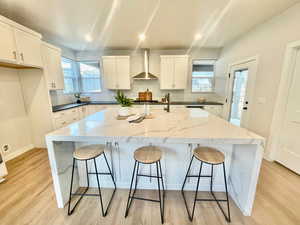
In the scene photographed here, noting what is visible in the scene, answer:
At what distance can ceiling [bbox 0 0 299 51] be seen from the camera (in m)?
1.96

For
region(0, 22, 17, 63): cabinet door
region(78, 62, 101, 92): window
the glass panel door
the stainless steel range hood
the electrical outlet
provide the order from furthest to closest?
1. region(78, 62, 101, 92): window
2. the stainless steel range hood
3. the glass panel door
4. the electrical outlet
5. region(0, 22, 17, 63): cabinet door

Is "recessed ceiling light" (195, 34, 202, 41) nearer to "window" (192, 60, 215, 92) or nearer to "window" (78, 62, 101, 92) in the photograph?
"window" (192, 60, 215, 92)

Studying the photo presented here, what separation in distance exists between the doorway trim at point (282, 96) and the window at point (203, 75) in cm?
237

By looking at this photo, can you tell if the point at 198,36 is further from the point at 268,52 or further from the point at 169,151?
the point at 169,151

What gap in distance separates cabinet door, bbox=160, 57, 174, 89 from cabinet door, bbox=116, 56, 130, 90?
3.61ft

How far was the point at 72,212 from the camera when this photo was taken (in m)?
1.42

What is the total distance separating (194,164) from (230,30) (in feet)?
10.2

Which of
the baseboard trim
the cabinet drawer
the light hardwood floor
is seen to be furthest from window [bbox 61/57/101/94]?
the light hardwood floor

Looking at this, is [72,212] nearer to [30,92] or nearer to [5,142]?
[5,142]

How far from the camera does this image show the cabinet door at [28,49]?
7.07 feet

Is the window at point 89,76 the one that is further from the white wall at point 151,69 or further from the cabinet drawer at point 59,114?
the cabinet drawer at point 59,114

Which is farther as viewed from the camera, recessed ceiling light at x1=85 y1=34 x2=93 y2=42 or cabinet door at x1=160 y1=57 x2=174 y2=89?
cabinet door at x1=160 y1=57 x2=174 y2=89

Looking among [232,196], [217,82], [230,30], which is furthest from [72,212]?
[217,82]

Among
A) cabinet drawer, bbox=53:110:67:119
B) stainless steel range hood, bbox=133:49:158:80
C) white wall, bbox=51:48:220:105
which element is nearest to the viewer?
cabinet drawer, bbox=53:110:67:119
